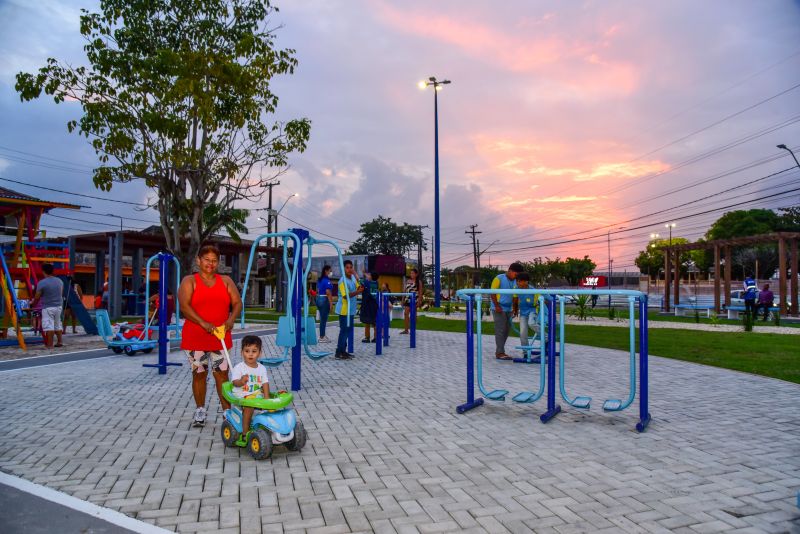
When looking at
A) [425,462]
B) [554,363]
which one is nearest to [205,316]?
[425,462]

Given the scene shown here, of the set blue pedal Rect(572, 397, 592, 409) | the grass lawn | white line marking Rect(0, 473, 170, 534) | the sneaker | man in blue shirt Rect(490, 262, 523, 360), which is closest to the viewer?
white line marking Rect(0, 473, 170, 534)

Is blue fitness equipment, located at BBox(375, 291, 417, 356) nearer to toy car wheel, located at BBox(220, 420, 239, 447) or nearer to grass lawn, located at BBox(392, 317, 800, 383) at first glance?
grass lawn, located at BBox(392, 317, 800, 383)

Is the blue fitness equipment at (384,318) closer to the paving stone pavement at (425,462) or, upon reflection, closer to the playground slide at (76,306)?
the paving stone pavement at (425,462)

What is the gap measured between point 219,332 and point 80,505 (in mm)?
1918

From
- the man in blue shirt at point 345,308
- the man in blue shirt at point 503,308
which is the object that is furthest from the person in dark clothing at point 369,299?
the man in blue shirt at point 503,308

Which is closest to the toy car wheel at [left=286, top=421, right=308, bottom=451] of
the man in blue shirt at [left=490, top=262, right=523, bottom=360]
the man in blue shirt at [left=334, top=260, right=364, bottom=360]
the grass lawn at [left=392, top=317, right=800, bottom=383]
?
the man in blue shirt at [left=334, top=260, right=364, bottom=360]

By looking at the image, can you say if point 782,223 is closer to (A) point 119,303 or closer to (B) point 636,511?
(A) point 119,303

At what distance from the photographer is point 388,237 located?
268 feet

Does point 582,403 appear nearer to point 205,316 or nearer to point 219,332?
point 219,332

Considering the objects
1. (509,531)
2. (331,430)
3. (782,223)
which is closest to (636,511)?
(509,531)

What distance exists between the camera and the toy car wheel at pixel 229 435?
15.8 feet

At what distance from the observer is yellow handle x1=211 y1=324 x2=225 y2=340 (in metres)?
5.22

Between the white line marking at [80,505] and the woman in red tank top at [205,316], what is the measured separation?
159 centimetres

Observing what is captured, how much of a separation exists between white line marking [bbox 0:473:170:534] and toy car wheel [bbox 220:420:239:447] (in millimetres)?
1307
